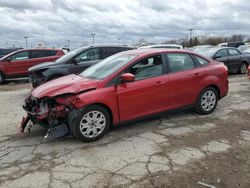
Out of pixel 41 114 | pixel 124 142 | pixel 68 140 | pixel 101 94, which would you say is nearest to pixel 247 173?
pixel 124 142

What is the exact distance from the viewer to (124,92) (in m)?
5.62

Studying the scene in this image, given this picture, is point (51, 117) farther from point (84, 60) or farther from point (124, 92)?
point (84, 60)

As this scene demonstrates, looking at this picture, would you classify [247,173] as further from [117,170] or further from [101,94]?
[101,94]

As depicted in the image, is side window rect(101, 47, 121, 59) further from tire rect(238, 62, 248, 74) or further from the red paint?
tire rect(238, 62, 248, 74)

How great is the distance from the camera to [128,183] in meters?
3.90

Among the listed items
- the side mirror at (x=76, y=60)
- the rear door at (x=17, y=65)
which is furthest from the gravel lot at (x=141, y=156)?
the rear door at (x=17, y=65)

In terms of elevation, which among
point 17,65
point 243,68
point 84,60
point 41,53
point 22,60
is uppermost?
point 41,53

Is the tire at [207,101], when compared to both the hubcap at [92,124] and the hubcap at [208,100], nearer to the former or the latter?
the hubcap at [208,100]

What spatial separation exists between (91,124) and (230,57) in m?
11.2

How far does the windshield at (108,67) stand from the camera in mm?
5870

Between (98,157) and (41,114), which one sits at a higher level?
(41,114)

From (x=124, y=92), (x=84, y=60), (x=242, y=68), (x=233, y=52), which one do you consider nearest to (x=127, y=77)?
(x=124, y=92)

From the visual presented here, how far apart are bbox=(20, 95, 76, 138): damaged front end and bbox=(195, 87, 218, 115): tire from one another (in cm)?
297

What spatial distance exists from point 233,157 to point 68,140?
2.75 m
